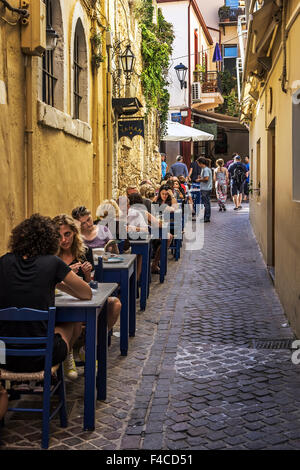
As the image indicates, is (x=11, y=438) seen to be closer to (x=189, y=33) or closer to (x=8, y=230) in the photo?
(x=8, y=230)

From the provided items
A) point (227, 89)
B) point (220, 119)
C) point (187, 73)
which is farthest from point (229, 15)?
point (187, 73)

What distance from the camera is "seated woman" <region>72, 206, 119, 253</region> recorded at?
6.73 m

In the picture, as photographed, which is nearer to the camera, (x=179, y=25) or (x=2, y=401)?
(x=2, y=401)

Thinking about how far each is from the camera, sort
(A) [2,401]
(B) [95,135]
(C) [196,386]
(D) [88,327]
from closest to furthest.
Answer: (A) [2,401], (D) [88,327], (C) [196,386], (B) [95,135]

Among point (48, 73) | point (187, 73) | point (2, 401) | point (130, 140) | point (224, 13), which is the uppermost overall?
point (224, 13)

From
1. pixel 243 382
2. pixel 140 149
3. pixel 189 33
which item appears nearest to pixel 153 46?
pixel 140 149

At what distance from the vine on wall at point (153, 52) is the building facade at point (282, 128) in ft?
22.7

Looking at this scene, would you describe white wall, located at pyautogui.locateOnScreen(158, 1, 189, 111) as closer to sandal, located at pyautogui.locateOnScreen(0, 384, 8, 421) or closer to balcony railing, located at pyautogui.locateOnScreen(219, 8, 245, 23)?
balcony railing, located at pyautogui.locateOnScreen(219, 8, 245, 23)

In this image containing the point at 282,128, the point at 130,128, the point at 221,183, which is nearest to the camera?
the point at 282,128

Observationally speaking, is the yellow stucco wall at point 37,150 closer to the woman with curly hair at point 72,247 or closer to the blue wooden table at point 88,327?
the woman with curly hair at point 72,247

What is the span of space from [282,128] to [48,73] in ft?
10.3

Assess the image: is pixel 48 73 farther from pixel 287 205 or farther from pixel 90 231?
pixel 287 205

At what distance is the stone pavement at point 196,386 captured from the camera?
4.00 meters

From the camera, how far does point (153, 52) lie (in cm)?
1788
